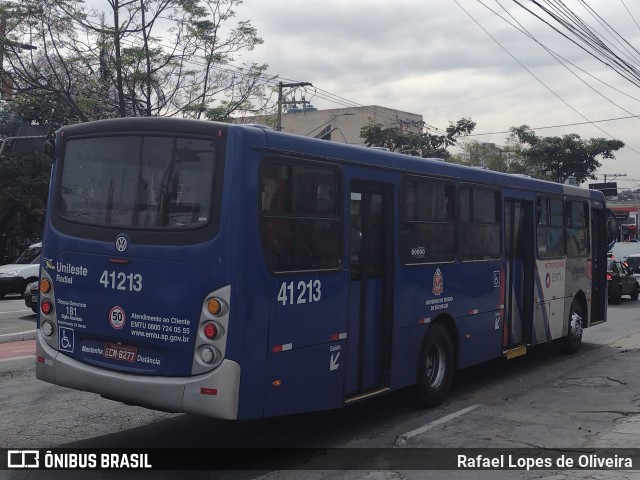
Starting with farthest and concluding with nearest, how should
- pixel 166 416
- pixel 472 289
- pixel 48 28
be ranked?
1. pixel 48 28
2. pixel 472 289
3. pixel 166 416

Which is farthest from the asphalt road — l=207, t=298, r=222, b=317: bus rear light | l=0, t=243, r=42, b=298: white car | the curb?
l=0, t=243, r=42, b=298: white car

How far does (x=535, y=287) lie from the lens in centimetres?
1234

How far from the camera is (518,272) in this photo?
Answer: 1195 cm

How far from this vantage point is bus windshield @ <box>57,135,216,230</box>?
6.66 m

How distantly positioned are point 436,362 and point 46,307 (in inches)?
185

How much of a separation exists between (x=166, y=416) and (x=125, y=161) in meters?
3.17

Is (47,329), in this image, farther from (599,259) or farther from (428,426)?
(599,259)

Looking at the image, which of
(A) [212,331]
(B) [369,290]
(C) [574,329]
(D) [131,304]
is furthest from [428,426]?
(C) [574,329]

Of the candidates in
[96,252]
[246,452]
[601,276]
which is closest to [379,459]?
[246,452]

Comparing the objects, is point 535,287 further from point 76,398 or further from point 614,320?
point 614,320

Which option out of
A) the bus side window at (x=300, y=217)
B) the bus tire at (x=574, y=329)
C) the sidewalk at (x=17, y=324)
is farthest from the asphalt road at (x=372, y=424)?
the sidewalk at (x=17, y=324)

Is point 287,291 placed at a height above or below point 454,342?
above

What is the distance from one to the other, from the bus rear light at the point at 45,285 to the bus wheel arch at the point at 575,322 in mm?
9530

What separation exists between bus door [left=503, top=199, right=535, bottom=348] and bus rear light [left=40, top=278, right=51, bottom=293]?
21.8ft
